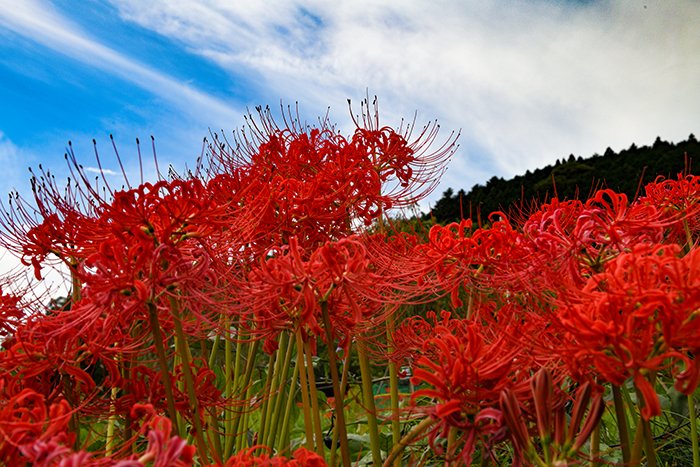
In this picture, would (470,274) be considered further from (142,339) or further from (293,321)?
(142,339)

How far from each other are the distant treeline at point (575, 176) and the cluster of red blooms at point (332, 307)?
21.8 feet

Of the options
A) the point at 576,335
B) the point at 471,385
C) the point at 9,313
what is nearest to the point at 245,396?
the point at 9,313

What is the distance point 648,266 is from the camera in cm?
139

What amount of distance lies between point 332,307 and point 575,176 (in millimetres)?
8630

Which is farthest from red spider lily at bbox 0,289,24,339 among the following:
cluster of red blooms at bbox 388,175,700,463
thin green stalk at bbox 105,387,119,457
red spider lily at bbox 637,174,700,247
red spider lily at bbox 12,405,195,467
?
red spider lily at bbox 637,174,700,247

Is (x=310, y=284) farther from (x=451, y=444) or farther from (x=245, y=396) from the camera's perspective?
(x=245, y=396)

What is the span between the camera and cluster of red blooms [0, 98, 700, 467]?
1.31 m

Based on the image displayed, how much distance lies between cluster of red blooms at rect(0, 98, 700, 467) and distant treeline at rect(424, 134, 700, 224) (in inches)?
261

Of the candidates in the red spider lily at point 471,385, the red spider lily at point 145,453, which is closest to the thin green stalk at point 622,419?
the red spider lily at point 471,385

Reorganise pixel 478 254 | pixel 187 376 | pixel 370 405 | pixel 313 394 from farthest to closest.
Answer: pixel 370 405, pixel 478 254, pixel 313 394, pixel 187 376

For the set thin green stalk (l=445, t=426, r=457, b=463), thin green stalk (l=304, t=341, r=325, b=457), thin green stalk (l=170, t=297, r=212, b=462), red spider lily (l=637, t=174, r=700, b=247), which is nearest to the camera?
thin green stalk (l=445, t=426, r=457, b=463)

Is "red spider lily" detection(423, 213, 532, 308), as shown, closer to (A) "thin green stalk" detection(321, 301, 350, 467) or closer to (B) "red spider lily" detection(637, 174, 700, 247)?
(A) "thin green stalk" detection(321, 301, 350, 467)

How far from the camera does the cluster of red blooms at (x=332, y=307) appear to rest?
51.5 inches

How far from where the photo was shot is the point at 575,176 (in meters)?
9.68
